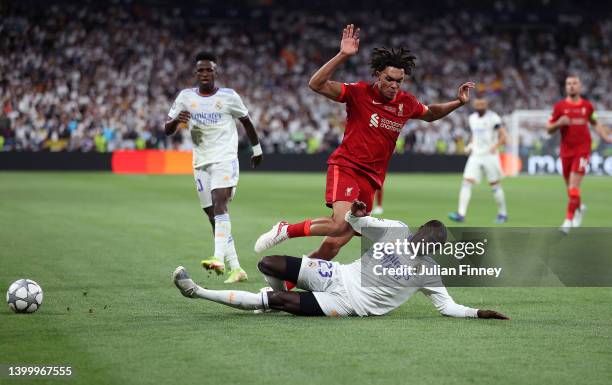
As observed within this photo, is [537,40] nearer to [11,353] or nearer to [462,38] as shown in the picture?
[462,38]

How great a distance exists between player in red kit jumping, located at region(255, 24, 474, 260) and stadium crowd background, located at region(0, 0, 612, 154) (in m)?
28.5

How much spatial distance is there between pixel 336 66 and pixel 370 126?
0.90 meters

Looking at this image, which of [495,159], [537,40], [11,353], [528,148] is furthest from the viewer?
[537,40]

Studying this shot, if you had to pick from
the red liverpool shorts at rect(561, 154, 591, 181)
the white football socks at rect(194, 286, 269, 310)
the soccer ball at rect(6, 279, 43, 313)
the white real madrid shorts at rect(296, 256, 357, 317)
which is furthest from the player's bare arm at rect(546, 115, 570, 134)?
the soccer ball at rect(6, 279, 43, 313)

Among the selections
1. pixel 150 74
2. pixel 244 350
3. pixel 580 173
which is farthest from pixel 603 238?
pixel 150 74

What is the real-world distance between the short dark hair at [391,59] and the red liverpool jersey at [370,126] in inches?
8.6

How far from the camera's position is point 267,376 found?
19.4 feet

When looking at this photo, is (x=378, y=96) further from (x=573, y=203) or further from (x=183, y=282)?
(x=573, y=203)

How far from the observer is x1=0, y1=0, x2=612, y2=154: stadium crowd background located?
3722 cm

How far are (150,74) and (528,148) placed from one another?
587 inches

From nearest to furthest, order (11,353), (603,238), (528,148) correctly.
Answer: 1. (11,353)
2. (603,238)
3. (528,148)

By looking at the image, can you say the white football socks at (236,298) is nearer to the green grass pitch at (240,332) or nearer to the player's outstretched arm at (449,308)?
the green grass pitch at (240,332)

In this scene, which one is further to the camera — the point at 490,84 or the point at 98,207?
the point at 490,84

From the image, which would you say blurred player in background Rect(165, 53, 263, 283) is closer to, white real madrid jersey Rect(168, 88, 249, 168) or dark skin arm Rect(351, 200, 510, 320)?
white real madrid jersey Rect(168, 88, 249, 168)
